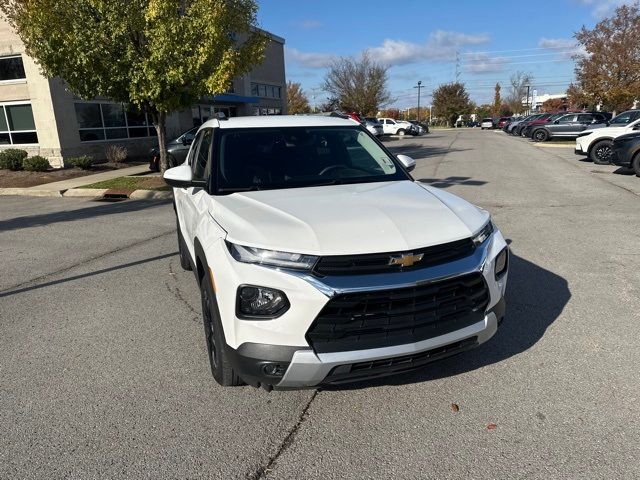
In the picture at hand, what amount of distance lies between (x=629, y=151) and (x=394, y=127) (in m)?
30.0

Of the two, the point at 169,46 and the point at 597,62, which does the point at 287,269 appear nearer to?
the point at 169,46

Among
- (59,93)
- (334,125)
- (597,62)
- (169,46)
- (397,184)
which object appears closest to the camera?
(397,184)

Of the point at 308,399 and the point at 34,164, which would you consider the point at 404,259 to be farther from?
the point at 34,164

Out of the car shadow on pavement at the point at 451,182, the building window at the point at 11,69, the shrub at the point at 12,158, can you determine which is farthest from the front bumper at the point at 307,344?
the building window at the point at 11,69

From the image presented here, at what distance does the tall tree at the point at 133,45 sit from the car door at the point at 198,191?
26.3ft

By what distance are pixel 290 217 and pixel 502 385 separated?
1.78 metres

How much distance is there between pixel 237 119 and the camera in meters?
4.48

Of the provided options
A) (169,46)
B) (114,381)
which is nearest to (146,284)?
(114,381)

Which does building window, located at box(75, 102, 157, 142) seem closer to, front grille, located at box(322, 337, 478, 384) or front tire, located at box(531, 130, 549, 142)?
front grille, located at box(322, 337, 478, 384)

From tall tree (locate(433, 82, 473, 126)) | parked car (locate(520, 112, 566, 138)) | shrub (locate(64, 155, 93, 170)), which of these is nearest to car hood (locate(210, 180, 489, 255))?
shrub (locate(64, 155, 93, 170))

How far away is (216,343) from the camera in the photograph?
9.75ft

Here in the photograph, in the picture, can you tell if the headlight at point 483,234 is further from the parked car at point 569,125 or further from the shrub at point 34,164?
the parked car at point 569,125

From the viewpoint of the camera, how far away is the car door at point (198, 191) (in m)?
3.68

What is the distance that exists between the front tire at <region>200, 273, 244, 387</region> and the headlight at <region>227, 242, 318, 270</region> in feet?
1.28
